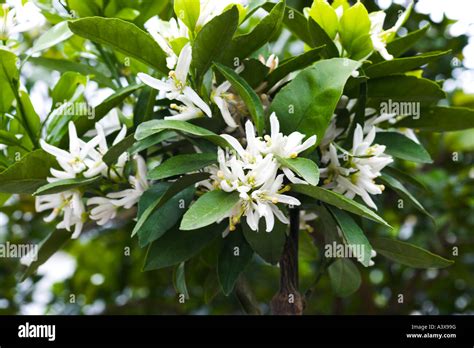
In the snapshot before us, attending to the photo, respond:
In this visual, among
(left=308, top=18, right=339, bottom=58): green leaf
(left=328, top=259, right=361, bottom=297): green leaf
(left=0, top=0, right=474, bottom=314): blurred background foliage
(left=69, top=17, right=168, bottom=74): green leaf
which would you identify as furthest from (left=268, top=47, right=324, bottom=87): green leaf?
(left=0, top=0, right=474, bottom=314): blurred background foliage

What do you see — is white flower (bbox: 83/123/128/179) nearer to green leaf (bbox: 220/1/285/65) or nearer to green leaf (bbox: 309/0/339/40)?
green leaf (bbox: 220/1/285/65)

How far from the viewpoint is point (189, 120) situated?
837 mm

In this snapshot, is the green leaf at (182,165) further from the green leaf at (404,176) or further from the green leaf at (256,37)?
the green leaf at (404,176)

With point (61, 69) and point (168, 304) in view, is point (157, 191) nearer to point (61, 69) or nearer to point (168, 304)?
point (61, 69)

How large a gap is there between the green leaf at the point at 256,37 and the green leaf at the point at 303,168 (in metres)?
0.17

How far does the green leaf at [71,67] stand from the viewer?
1.04 m

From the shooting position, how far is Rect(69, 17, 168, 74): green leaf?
79 centimetres

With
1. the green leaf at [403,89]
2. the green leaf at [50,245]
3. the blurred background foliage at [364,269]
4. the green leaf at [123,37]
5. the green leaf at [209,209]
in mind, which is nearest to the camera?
the green leaf at [209,209]

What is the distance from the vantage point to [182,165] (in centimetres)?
79

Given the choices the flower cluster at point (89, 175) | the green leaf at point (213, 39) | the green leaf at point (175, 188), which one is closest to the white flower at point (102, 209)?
the flower cluster at point (89, 175)

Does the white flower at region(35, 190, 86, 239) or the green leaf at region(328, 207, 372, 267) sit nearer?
the green leaf at region(328, 207, 372, 267)

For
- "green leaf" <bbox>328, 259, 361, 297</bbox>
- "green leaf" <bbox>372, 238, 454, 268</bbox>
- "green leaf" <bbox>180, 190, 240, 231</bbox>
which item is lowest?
"green leaf" <bbox>328, 259, 361, 297</bbox>

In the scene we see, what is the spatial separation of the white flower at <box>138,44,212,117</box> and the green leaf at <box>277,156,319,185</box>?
0.13m
